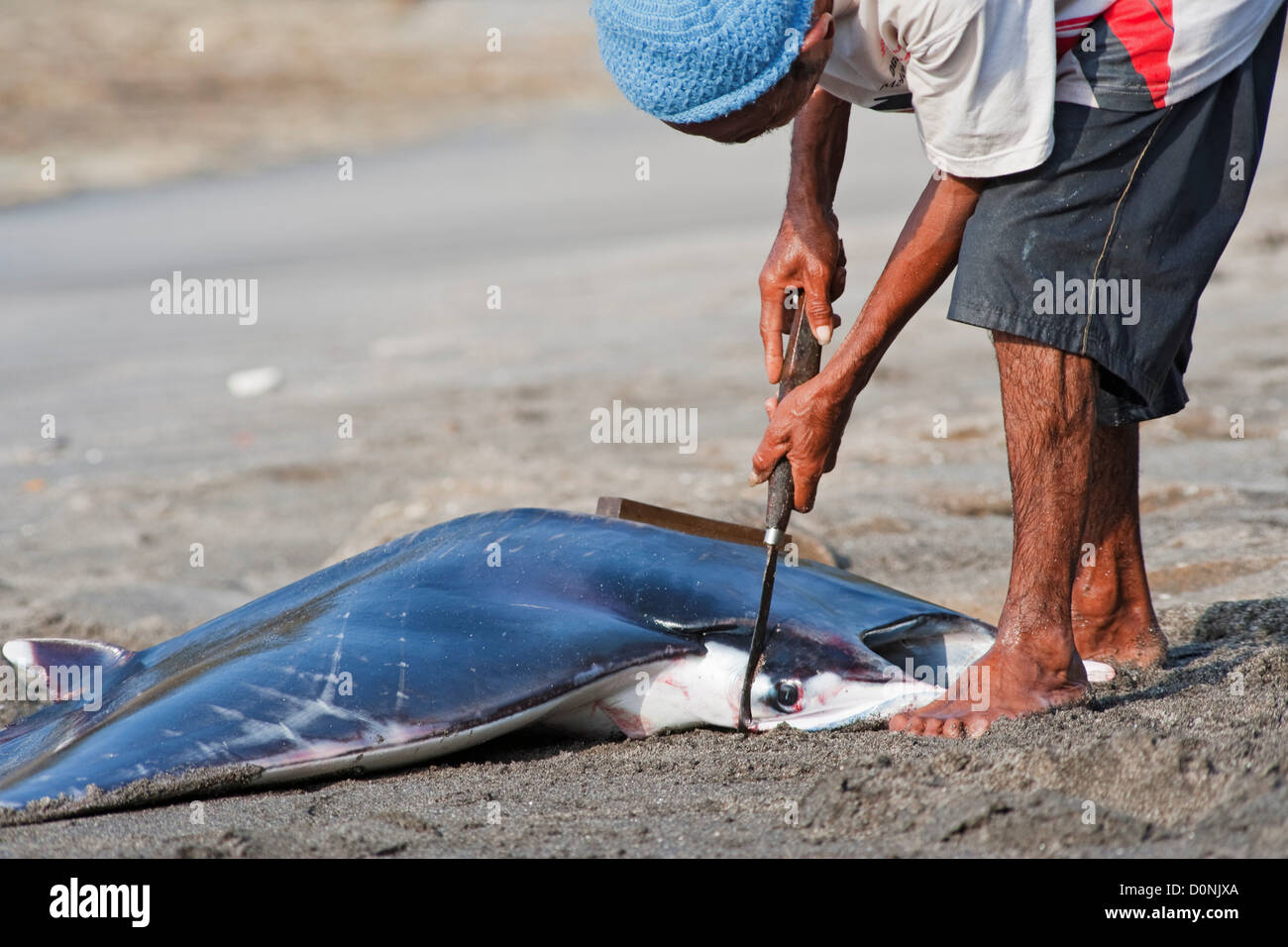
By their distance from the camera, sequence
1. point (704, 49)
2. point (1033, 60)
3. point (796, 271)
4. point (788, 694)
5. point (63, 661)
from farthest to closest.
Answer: point (63, 661) < point (796, 271) < point (788, 694) < point (1033, 60) < point (704, 49)

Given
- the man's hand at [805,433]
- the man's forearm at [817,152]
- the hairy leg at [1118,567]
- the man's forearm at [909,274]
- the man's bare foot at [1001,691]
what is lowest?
the man's bare foot at [1001,691]

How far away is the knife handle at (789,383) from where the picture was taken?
8.68ft

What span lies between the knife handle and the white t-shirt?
1.41 ft

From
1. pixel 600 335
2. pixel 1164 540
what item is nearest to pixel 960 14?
pixel 1164 540

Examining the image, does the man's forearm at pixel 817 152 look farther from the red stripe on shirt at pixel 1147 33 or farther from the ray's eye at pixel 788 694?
the ray's eye at pixel 788 694

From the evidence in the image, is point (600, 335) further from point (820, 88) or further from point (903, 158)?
point (903, 158)

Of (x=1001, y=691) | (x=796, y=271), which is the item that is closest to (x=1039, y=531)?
(x=1001, y=691)

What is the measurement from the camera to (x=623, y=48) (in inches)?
90.2

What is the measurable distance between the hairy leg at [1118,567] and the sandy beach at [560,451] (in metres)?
0.11

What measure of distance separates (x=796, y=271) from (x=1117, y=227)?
2.17 ft

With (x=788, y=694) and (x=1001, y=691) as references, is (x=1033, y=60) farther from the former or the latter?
(x=788, y=694)

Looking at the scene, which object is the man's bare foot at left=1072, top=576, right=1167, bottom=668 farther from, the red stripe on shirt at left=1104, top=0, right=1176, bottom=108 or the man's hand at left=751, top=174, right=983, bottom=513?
the red stripe on shirt at left=1104, top=0, right=1176, bottom=108

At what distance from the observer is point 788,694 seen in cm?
271

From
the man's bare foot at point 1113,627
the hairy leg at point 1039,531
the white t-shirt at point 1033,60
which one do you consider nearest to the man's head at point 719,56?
the white t-shirt at point 1033,60
